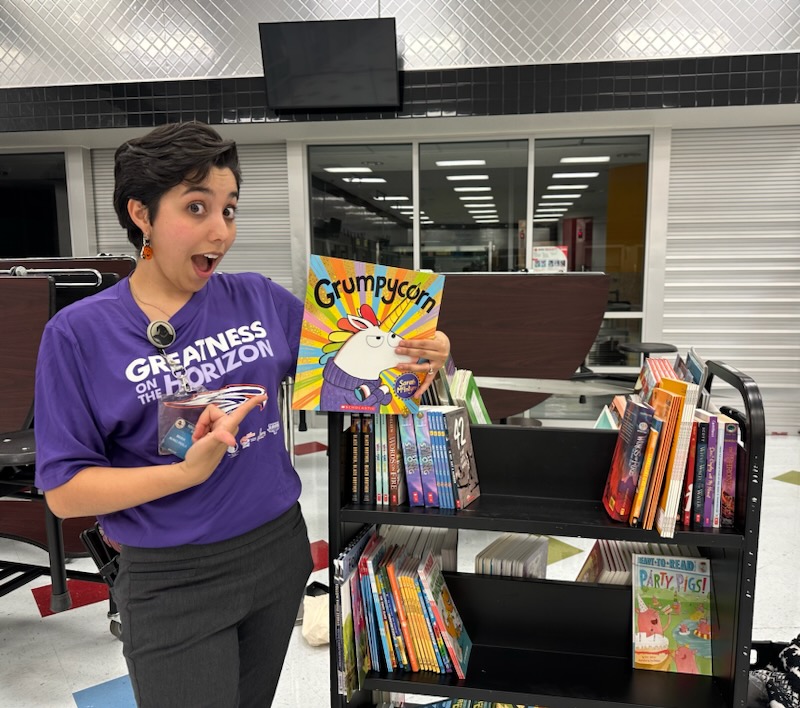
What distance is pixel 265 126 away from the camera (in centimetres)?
459

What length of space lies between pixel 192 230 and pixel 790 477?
4.11 metres

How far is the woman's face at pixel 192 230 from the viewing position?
38.1 inches

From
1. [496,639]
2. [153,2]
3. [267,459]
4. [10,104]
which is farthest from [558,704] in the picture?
[10,104]

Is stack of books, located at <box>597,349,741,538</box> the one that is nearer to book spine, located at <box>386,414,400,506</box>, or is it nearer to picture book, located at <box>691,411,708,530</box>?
picture book, located at <box>691,411,708,530</box>

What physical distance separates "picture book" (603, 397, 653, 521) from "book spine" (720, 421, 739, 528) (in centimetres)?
15

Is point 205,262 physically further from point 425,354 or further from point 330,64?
point 330,64

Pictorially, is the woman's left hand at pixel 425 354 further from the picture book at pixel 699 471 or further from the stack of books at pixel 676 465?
the picture book at pixel 699 471

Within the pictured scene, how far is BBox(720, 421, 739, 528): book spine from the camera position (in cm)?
116

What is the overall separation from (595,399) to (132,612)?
16.4ft

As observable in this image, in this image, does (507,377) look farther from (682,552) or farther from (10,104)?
(10,104)

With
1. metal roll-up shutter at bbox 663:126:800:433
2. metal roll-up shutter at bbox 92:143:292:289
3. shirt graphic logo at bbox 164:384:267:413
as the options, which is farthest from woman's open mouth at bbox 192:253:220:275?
metal roll-up shutter at bbox 663:126:800:433

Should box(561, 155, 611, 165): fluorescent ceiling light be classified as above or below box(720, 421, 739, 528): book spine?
above

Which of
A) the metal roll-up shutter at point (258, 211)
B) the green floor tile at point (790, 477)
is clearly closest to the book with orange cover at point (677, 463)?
the green floor tile at point (790, 477)

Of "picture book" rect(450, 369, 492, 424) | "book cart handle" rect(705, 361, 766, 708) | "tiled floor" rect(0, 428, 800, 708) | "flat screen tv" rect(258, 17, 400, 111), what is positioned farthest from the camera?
"flat screen tv" rect(258, 17, 400, 111)
